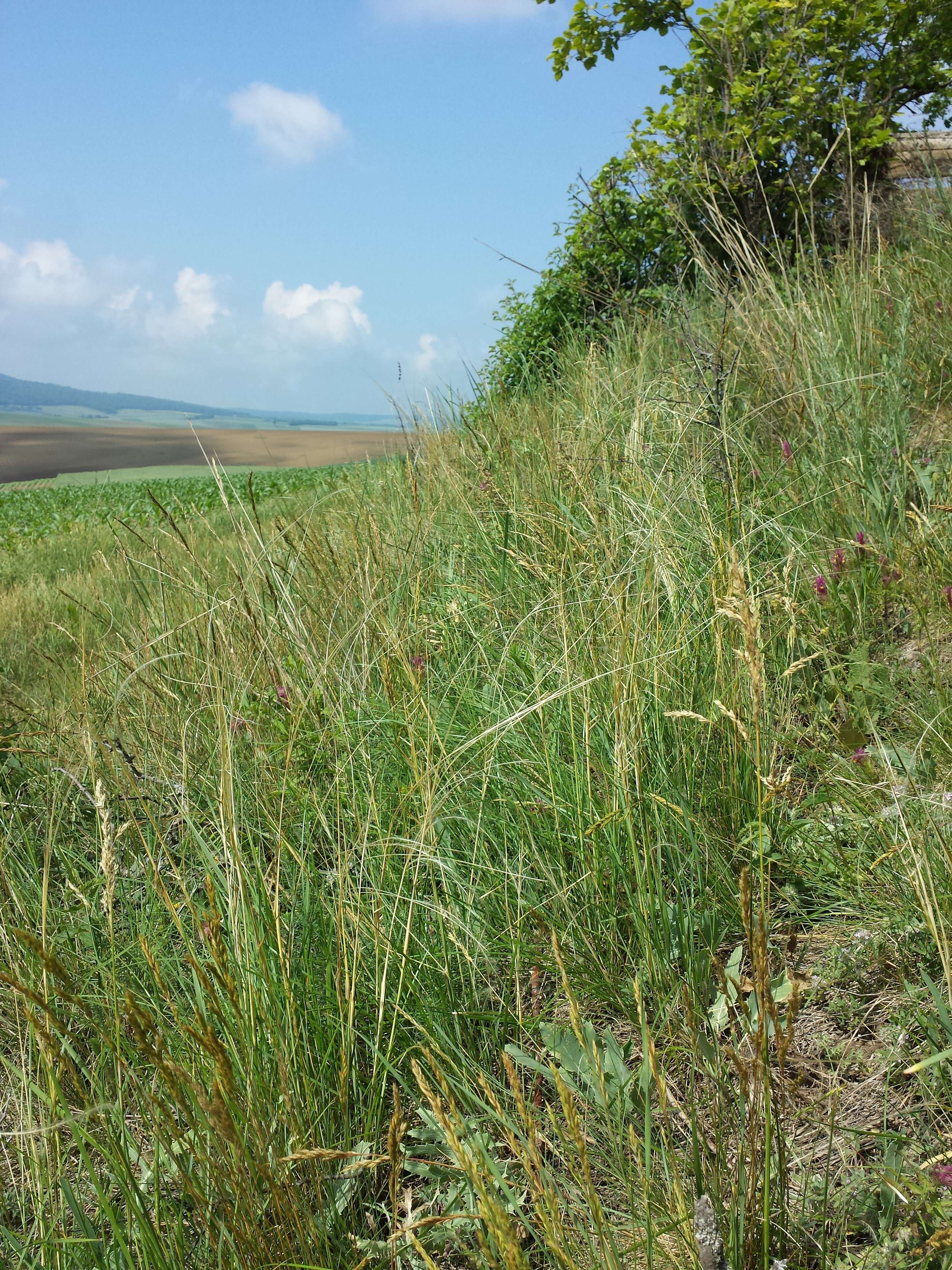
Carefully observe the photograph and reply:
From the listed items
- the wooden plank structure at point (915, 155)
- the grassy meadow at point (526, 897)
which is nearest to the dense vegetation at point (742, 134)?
the wooden plank structure at point (915, 155)

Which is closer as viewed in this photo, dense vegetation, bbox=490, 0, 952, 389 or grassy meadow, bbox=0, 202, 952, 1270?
grassy meadow, bbox=0, 202, 952, 1270

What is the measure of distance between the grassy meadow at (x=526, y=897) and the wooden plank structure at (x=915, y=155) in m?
4.84

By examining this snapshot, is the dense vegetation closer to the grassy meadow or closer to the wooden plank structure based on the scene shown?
the wooden plank structure

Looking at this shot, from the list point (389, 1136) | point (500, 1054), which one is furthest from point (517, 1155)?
point (389, 1136)

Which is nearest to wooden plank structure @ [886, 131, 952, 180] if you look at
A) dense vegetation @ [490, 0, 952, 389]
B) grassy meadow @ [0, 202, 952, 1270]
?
dense vegetation @ [490, 0, 952, 389]

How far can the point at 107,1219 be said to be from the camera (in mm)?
1232

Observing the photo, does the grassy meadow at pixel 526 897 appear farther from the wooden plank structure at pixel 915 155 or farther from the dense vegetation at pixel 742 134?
the wooden plank structure at pixel 915 155

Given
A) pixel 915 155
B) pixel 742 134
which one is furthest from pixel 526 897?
pixel 915 155

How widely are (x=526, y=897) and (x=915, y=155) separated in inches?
296

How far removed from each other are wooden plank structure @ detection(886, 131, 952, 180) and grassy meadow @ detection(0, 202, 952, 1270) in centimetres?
484

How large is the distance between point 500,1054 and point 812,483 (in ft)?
6.61

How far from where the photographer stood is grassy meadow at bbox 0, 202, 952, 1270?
101cm

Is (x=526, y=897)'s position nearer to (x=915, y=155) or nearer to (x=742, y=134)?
(x=742, y=134)

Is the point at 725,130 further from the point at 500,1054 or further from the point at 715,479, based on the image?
the point at 500,1054
